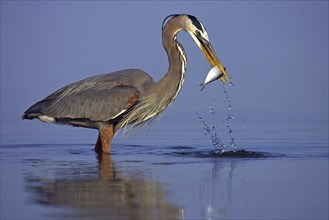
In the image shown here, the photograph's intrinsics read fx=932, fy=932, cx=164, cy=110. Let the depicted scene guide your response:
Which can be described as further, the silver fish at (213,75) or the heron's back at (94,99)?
the heron's back at (94,99)

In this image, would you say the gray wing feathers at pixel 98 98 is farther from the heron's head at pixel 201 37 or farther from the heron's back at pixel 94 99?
the heron's head at pixel 201 37


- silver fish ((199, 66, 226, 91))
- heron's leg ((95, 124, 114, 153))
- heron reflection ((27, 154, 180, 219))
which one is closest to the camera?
heron reflection ((27, 154, 180, 219))

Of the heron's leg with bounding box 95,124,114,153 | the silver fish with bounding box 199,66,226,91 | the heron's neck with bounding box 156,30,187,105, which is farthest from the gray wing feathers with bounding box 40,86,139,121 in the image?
the silver fish with bounding box 199,66,226,91

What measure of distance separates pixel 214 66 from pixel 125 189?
11.6 ft

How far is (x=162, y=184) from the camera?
733 cm

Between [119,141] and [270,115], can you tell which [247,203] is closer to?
[119,141]

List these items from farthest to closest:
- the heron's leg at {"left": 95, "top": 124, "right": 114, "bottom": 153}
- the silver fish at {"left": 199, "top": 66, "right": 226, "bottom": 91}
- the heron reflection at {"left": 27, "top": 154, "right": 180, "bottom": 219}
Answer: the heron's leg at {"left": 95, "top": 124, "right": 114, "bottom": 153} → the silver fish at {"left": 199, "top": 66, "right": 226, "bottom": 91} → the heron reflection at {"left": 27, "top": 154, "right": 180, "bottom": 219}

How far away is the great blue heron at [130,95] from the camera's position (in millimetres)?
10461

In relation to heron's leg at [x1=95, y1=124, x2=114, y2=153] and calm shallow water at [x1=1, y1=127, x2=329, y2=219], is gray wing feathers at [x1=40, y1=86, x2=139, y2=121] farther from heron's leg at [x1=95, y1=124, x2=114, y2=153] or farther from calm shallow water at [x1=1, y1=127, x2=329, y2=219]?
calm shallow water at [x1=1, y1=127, x2=329, y2=219]

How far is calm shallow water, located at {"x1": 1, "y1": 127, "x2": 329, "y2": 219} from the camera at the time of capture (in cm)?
607

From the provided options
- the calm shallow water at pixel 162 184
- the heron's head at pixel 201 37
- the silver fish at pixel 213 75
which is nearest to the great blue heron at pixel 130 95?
the heron's head at pixel 201 37

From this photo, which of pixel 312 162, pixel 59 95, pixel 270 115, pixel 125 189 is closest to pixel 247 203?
pixel 125 189

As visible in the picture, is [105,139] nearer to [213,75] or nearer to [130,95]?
[130,95]

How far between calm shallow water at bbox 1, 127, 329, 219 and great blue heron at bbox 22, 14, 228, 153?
1.24 ft
